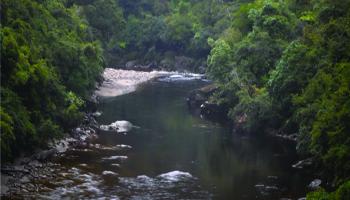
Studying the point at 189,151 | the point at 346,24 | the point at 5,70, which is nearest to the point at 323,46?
the point at 346,24

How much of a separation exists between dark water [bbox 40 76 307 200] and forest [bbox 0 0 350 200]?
2.37 meters

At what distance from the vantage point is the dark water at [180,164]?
32188 mm

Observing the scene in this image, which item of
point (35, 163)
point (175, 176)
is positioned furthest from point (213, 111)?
point (35, 163)

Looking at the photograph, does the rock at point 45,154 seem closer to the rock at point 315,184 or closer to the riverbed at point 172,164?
→ the riverbed at point 172,164

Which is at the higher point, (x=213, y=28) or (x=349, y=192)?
(x=213, y=28)

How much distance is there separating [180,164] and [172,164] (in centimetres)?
54

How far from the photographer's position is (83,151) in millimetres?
39781

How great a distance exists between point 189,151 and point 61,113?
32.0 feet

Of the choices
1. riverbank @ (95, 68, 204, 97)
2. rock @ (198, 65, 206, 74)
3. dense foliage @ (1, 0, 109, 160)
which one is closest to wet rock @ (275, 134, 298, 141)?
dense foliage @ (1, 0, 109, 160)

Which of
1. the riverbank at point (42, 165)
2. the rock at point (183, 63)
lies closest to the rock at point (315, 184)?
the riverbank at point (42, 165)

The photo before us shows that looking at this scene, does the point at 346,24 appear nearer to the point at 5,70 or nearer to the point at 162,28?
the point at 5,70

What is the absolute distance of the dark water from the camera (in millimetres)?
32188

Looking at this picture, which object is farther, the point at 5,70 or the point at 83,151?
the point at 83,151

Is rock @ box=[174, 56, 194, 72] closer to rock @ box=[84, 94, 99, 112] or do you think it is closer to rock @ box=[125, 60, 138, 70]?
rock @ box=[125, 60, 138, 70]
